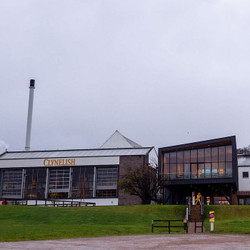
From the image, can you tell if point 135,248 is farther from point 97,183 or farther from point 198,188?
point 97,183

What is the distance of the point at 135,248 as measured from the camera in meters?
17.9

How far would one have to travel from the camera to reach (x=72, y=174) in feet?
236

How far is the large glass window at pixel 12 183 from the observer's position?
2935 inches

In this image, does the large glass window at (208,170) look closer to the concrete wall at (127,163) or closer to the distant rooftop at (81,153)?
the concrete wall at (127,163)

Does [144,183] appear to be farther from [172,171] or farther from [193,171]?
[193,171]

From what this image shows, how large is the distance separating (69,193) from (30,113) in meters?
25.0

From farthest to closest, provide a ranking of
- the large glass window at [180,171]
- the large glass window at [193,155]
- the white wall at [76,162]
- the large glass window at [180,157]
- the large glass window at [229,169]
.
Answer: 1. the white wall at [76,162]
2. the large glass window at [180,157]
3. the large glass window at [193,155]
4. the large glass window at [180,171]
5. the large glass window at [229,169]

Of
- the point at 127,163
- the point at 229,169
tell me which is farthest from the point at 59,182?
the point at 229,169

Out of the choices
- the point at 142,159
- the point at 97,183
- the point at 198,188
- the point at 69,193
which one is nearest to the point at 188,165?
the point at 198,188

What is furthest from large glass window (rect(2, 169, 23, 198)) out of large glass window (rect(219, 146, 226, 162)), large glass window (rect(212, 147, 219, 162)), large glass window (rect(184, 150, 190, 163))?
large glass window (rect(219, 146, 226, 162))

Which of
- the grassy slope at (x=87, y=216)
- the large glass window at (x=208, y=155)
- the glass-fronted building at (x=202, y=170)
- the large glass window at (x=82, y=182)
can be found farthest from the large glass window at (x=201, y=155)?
the large glass window at (x=82, y=182)

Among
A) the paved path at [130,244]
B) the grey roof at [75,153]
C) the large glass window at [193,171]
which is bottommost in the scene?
the paved path at [130,244]

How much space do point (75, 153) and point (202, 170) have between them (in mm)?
26108

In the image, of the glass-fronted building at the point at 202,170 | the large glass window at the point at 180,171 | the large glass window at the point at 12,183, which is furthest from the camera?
the large glass window at the point at 12,183
